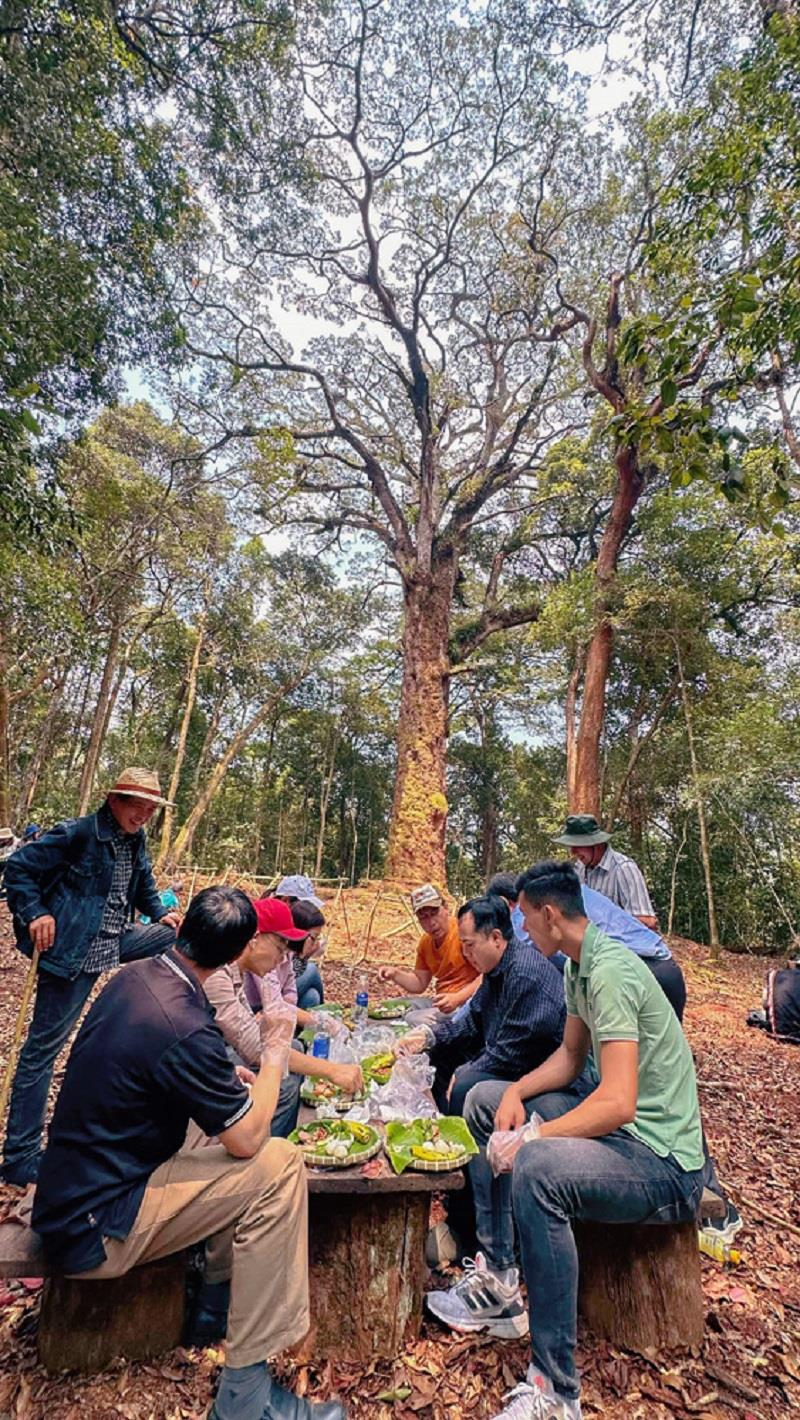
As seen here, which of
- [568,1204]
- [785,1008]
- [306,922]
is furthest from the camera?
[785,1008]

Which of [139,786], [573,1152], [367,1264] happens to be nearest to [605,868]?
[573,1152]

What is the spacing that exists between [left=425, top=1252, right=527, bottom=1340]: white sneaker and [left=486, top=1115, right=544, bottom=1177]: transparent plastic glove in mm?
382

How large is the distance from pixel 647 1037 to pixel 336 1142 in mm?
1029

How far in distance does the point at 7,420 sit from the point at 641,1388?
518 centimetres

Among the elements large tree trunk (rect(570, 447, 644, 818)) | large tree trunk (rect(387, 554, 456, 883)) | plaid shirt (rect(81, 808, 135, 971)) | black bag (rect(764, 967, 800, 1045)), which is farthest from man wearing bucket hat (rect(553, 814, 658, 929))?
large tree trunk (rect(387, 554, 456, 883))

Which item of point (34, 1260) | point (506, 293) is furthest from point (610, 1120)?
point (506, 293)

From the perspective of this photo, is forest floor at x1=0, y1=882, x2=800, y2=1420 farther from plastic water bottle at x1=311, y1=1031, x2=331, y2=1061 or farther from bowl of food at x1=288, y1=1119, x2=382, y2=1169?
plastic water bottle at x1=311, y1=1031, x2=331, y2=1061

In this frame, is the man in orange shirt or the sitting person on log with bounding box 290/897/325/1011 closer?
the man in orange shirt

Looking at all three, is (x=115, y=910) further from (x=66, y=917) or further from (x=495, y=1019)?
(x=495, y=1019)

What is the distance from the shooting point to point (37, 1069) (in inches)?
99.3

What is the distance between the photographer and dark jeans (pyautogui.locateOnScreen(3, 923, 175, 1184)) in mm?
2508

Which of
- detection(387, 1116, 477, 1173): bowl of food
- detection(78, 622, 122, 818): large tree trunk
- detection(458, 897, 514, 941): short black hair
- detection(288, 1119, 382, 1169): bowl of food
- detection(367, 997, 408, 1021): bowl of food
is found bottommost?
detection(288, 1119, 382, 1169): bowl of food

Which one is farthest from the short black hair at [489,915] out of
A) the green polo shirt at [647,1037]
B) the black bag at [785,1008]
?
the black bag at [785,1008]

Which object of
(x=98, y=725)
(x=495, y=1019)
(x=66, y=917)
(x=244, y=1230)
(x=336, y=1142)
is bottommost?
(x=244, y=1230)
